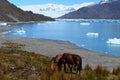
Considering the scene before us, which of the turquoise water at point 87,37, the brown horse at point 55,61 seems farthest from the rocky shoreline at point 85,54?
the brown horse at point 55,61

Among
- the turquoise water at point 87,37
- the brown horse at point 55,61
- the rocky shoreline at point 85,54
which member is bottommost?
the turquoise water at point 87,37

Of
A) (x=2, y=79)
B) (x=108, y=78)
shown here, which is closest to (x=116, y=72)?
(x=108, y=78)

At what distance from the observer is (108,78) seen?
1238 centimetres

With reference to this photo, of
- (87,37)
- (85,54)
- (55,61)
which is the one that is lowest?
(87,37)

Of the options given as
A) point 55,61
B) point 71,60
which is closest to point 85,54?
point 55,61

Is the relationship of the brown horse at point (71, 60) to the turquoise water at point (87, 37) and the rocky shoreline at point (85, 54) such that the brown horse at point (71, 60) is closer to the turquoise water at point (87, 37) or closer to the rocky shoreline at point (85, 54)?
the rocky shoreline at point (85, 54)

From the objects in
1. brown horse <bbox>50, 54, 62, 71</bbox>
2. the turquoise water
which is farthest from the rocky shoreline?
brown horse <bbox>50, 54, 62, 71</bbox>

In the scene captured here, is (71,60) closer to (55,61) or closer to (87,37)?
(55,61)

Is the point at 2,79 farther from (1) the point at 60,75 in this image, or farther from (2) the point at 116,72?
(2) the point at 116,72

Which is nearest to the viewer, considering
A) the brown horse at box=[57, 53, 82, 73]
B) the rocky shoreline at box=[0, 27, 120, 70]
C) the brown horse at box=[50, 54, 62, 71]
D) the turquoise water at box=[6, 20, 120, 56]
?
the brown horse at box=[57, 53, 82, 73]

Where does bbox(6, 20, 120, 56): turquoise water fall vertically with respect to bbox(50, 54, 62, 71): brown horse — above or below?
below

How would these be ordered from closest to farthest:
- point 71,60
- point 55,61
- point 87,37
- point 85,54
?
point 71,60
point 55,61
point 85,54
point 87,37

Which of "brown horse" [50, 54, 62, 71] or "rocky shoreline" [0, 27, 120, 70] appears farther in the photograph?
"rocky shoreline" [0, 27, 120, 70]

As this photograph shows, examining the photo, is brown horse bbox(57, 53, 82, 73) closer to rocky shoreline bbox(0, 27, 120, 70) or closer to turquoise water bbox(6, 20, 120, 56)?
rocky shoreline bbox(0, 27, 120, 70)
